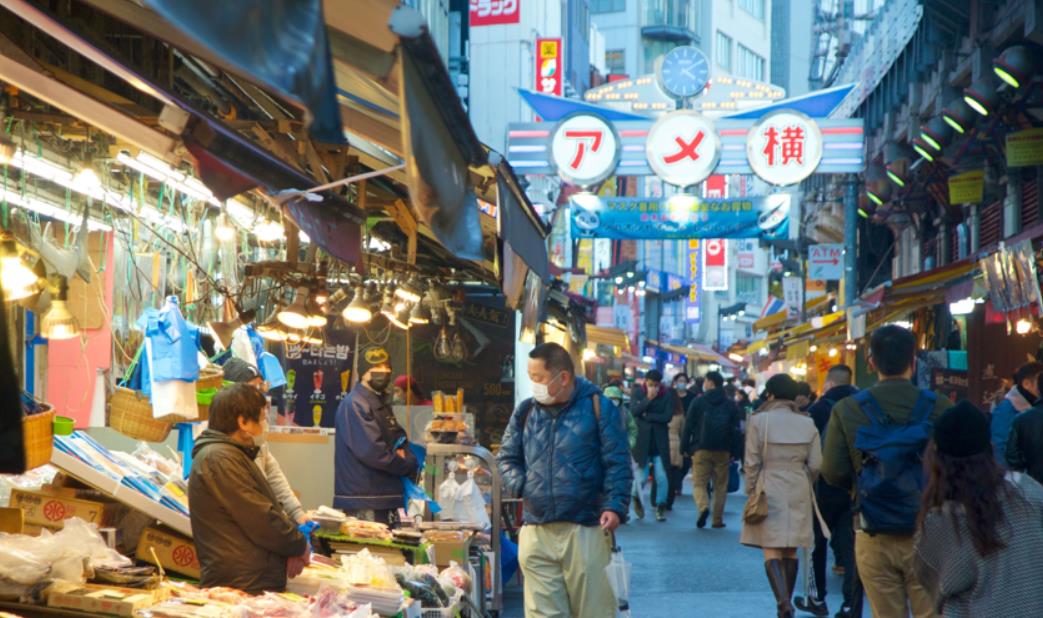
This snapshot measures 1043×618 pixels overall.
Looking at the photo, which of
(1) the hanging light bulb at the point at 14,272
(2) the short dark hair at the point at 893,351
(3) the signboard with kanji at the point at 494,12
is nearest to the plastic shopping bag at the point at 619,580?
(2) the short dark hair at the point at 893,351

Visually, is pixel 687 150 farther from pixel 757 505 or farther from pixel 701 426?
pixel 757 505

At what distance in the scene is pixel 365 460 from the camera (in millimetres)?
10172

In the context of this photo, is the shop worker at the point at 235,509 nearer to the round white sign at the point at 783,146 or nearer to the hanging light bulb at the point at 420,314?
the hanging light bulb at the point at 420,314

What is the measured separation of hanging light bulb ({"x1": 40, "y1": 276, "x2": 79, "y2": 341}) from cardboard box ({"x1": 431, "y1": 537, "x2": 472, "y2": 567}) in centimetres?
289

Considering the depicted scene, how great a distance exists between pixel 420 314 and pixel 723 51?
81.8 meters

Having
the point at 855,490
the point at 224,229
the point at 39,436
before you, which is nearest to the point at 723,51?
the point at 224,229

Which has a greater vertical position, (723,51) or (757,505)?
(723,51)

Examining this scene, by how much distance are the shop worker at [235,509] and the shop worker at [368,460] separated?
350 centimetres

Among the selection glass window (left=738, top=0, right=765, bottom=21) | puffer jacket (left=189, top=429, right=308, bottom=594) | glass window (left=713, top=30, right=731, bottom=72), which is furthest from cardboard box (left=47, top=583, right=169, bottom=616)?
glass window (left=738, top=0, right=765, bottom=21)

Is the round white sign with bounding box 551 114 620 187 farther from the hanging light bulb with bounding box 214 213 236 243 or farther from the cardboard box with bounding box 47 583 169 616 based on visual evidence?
the cardboard box with bounding box 47 583 169 616

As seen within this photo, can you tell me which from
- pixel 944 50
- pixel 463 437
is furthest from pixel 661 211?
pixel 463 437

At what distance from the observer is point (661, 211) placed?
75.7 feet

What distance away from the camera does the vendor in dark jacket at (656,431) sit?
19.8 meters

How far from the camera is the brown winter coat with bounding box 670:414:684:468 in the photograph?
68.8 ft
